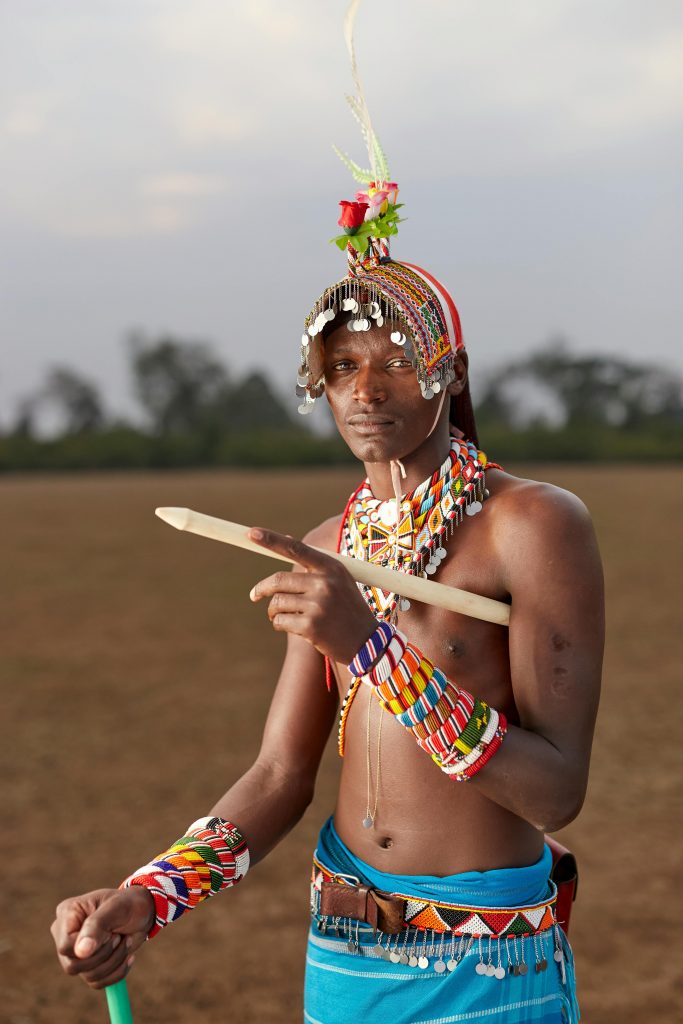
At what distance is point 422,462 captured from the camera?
7.84 ft

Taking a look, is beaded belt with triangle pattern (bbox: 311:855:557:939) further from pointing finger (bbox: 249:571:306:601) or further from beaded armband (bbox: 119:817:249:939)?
pointing finger (bbox: 249:571:306:601)

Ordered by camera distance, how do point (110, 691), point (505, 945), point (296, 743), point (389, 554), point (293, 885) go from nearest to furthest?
point (505, 945), point (389, 554), point (296, 743), point (293, 885), point (110, 691)

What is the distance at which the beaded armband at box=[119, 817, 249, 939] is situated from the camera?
6.84ft

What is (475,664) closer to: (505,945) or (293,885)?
(505,945)

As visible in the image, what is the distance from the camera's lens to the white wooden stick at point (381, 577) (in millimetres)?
1797

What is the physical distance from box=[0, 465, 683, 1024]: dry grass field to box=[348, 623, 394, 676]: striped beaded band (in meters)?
3.91

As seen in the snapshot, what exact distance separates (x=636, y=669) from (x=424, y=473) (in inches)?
414

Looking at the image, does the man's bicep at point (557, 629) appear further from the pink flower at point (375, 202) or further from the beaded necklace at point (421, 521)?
the pink flower at point (375, 202)

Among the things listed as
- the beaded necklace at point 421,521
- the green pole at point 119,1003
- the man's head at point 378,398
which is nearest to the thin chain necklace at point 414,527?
the beaded necklace at point 421,521

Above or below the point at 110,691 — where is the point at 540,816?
above

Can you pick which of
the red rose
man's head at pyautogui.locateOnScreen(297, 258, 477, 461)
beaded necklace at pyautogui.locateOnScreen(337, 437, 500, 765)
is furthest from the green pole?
the red rose

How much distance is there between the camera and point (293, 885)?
21.8ft

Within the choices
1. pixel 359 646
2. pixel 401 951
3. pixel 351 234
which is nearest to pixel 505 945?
pixel 401 951

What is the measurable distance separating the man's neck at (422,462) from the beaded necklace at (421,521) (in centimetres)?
1
